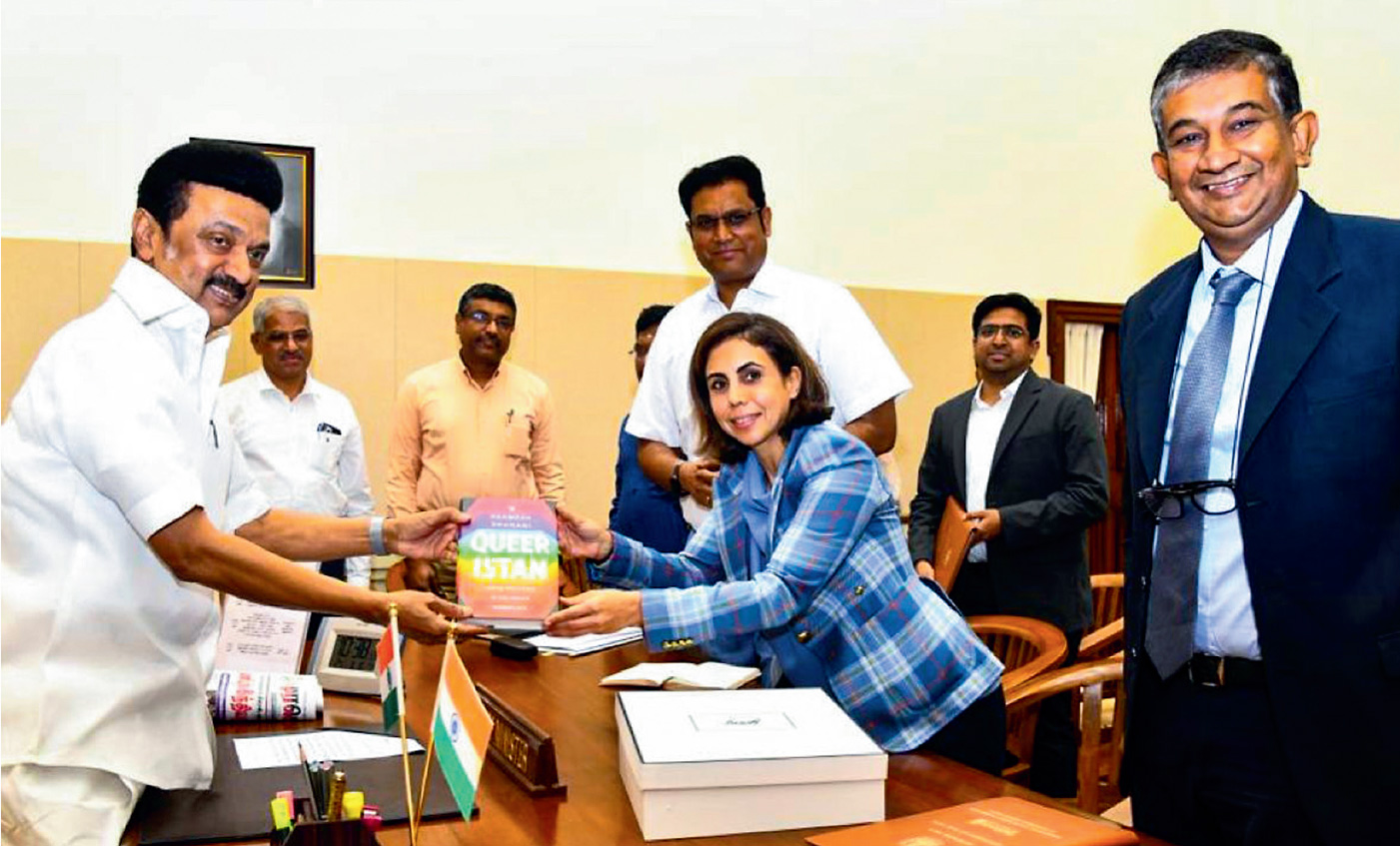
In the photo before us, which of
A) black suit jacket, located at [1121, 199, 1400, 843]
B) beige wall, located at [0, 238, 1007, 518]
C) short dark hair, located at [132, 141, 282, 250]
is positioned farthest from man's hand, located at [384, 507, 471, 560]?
beige wall, located at [0, 238, 1007, 518]

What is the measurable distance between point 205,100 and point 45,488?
4389 mm

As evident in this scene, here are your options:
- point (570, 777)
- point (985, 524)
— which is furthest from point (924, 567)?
point (570, 777)

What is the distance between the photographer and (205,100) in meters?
5.57

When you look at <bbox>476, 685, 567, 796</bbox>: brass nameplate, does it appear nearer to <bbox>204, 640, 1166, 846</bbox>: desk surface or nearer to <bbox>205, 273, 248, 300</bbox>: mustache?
<bbox>204, 640, 1166, 846</bbox>: desk surface

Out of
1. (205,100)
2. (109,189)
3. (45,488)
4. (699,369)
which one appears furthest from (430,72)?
(45,488)

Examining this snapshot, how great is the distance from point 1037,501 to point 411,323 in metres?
3.12

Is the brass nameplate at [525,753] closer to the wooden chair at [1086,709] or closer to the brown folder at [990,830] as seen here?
the brown folder at [990,830]

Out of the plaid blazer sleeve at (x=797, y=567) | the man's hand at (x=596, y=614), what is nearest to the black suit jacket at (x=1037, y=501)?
the plaid blazer sleeve at (x=797, y=567)

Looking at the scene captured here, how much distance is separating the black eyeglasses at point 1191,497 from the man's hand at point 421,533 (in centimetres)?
133

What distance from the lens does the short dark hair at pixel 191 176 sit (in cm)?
193

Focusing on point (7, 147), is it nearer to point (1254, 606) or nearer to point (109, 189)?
point (109, 189)

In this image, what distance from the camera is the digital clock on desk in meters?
2.29

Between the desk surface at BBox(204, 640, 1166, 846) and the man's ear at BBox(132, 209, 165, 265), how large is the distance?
0.81m

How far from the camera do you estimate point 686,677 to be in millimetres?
2275
